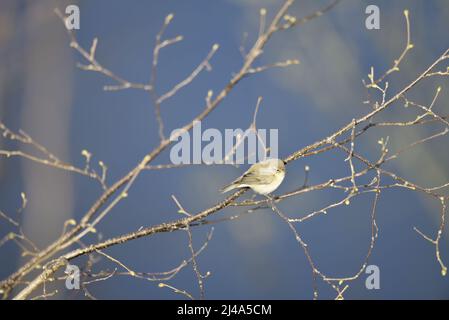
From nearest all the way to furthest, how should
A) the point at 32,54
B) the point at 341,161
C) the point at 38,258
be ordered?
1. the point at 38,258
2. the point at 32,54
3. the point at 341,161

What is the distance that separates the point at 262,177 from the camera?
154 cm

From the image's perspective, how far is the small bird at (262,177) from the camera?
149cm

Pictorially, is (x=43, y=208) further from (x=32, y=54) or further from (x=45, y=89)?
(x=32, y=54)

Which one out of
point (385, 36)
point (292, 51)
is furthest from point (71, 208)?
point (385, 36)

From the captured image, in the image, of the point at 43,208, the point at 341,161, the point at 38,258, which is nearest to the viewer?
the point at 38,258

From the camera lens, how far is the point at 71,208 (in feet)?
8.32

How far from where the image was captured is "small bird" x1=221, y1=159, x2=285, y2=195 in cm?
149

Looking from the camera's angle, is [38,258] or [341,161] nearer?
[38,258]

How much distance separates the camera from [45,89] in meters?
2.58

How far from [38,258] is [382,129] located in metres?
2.29
